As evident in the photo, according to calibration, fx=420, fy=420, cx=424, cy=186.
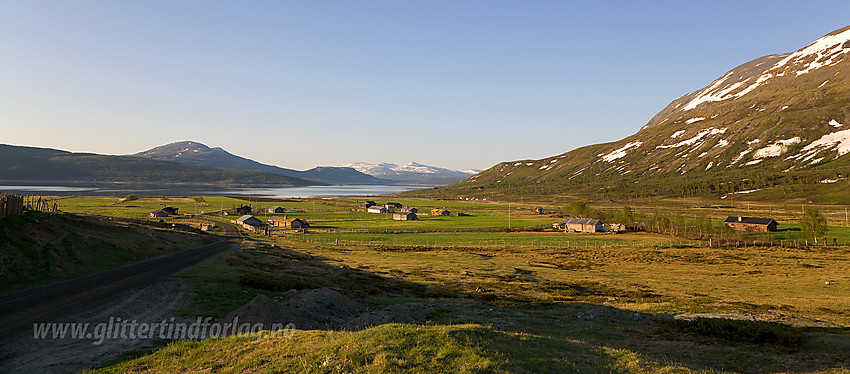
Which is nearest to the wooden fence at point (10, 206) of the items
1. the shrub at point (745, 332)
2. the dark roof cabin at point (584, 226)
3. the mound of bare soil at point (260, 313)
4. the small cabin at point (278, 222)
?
the mound of bare soil at point (260, 313)

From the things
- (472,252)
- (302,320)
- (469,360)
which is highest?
(469,360)

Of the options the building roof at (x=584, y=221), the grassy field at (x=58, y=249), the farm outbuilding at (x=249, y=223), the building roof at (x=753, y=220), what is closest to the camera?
the grassy field at (x=58, y=249)

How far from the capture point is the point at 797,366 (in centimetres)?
1842

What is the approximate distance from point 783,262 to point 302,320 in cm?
9110

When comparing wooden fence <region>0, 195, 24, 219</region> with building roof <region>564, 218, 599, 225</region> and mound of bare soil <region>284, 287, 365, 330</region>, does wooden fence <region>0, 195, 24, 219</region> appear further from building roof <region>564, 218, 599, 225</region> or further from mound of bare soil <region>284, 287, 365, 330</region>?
building roof <region>564, 218, 599, 225</region>

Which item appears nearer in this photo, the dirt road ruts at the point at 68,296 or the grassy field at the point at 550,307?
the grassy field at the point at 550,307

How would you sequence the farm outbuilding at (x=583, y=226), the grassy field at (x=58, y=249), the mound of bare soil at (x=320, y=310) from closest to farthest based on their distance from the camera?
the mound of bare soil at (x=320, y=310) < the grassy field at (x=58, y=249) < the farm outbuilding at (x=583, y=226)

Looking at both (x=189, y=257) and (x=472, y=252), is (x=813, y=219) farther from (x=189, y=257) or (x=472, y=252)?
(x=189, y=257)

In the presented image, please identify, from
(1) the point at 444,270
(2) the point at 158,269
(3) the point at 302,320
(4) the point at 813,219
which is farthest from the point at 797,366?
(4) the point at 813,219

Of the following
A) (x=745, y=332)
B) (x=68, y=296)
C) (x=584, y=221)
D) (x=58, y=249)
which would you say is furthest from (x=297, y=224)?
(x=745, y=332)

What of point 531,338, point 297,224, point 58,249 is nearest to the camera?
point 531,338

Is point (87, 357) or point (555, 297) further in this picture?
point (555, 297)

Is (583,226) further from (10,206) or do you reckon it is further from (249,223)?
(10,206)

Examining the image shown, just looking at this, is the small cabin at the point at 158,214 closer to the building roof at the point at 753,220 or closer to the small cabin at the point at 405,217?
the small cabin at the point at 405,217
